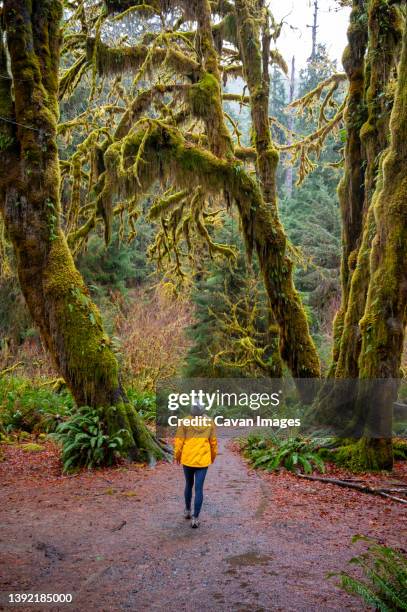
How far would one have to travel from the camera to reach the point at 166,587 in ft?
13.3

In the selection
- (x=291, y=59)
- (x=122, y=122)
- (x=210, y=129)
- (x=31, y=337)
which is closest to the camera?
(x=210, y=129)

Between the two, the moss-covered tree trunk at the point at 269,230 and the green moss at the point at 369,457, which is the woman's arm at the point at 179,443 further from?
the moss-covered tree trunk at the point at 269,230

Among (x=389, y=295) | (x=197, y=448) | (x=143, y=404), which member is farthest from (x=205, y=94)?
(x=143, y=404)

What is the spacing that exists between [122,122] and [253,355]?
7.35 meters

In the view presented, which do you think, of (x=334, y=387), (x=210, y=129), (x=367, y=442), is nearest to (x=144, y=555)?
(x=367, y=442)

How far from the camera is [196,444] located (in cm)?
567

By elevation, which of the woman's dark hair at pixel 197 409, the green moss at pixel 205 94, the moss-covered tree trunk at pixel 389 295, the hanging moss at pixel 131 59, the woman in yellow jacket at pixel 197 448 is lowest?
the woman in yellow jacket at pixel 197 448

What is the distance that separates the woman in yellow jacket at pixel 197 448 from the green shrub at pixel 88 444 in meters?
3.03

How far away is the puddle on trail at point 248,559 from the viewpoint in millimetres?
4496

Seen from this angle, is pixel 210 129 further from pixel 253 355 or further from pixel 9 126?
pixel 253 355

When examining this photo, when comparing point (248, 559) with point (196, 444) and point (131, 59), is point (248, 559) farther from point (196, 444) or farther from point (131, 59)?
point (131, 59)

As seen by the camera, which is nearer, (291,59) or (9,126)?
(9,126)

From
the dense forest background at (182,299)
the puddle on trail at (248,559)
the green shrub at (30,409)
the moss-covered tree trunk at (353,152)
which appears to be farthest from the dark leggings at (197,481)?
the dense forest background at (182,299)

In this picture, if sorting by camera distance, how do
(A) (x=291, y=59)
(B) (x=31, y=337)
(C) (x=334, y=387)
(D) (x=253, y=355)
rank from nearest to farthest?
(C) (x=334, y=387) → (D) (x=253, y=355) → (B) (x=31, y=337) → (A) (x=291, y=59)
